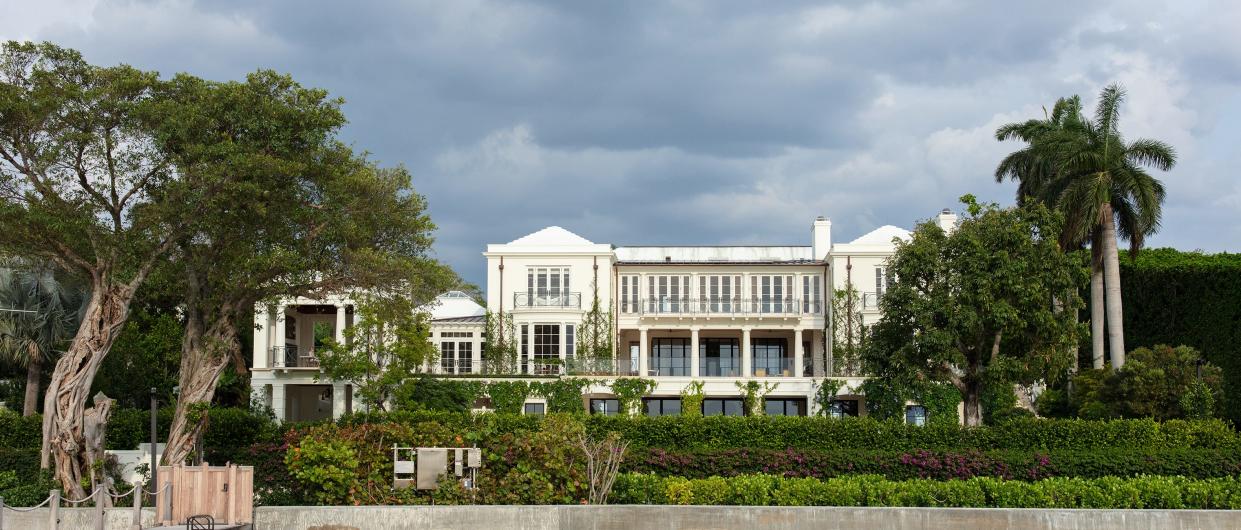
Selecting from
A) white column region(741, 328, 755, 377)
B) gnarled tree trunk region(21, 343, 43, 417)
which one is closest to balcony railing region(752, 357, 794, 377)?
white column region(741, 328, 755, 377)

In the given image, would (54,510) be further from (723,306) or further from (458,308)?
(458,308)

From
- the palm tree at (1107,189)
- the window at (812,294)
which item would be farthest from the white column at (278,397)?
the palm tree at (1107,189)

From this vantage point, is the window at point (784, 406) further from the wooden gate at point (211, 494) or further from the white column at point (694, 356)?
the wooden gate at point (211, 494)

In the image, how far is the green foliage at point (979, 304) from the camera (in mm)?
27375

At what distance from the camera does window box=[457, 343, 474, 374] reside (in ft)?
150

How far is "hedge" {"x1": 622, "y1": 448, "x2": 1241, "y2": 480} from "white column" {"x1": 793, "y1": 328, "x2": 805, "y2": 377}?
19.3 metres

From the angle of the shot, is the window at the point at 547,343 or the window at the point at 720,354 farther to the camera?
the window at the point at 720,354

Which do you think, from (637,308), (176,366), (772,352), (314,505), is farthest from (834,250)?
(314,505)

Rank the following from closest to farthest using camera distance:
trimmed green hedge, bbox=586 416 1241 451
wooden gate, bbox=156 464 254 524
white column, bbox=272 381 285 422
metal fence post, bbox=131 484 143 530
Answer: wooden gate, bbox=156 464 254 524 → metal fence post, bbox=131 484 143 530 → trimmed green hedge, bbox=586 416 1241 451 → white column, bbox=272 381 285 422

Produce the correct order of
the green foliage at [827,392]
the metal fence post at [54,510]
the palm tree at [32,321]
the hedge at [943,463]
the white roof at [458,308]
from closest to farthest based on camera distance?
the metal fence post at [54,510], the hedge at [943,463], the palm tree at [32,321], the green foliage at [827,392], the white roof at [458,308]

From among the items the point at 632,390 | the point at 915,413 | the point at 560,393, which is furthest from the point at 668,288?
the point at 915,413

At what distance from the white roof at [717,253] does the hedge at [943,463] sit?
28.7m

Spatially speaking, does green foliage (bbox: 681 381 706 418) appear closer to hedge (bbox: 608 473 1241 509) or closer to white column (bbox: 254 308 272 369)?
white column (bbox: 254 308 272 369)

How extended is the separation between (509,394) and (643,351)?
7569 mm
